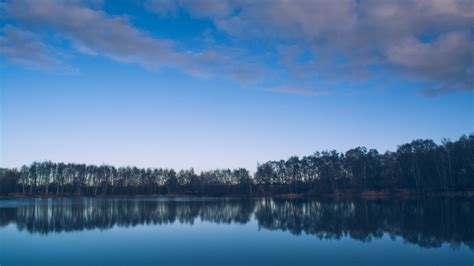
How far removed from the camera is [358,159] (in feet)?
328

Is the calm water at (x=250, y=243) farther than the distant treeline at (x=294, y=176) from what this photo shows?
No

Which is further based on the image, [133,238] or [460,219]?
[460,219]

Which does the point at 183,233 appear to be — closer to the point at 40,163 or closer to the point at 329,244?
the point at 329,244

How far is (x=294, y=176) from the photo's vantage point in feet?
405

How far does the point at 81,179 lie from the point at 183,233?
125 m

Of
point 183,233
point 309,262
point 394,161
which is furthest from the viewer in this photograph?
A: point 394,161

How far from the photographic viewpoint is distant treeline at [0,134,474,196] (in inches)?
3287

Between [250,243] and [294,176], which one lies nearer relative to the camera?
[250,243]

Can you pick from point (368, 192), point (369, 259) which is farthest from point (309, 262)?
point (368, 192)

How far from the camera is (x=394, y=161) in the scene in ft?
313

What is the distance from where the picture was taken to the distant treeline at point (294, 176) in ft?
274

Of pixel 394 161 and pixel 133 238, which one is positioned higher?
pixel 394 161

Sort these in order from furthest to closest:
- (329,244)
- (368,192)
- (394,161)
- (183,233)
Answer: (394,161), (368,192), (183,233), (329,244)

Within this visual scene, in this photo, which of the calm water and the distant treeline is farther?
the distant treeline
